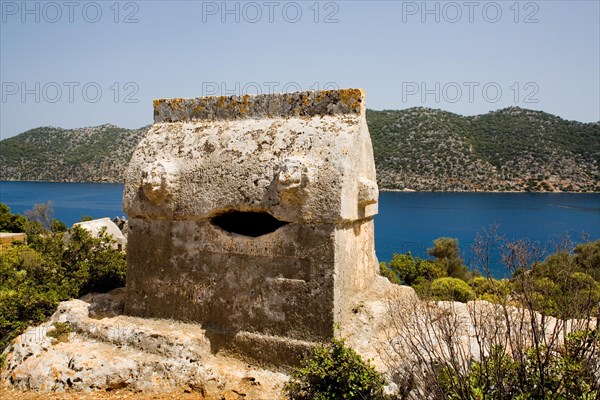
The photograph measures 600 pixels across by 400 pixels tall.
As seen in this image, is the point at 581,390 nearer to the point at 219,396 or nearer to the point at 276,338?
the point at 276,338

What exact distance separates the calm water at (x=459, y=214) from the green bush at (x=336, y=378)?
1288 inches

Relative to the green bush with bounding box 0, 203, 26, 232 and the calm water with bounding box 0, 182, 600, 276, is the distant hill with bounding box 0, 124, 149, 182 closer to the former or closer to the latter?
the calm water with bounding box 0, 182, 600, 276

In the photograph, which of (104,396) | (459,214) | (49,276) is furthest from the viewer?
(459,214)

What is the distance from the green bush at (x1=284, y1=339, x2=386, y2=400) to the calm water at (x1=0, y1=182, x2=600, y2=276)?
3272 cm

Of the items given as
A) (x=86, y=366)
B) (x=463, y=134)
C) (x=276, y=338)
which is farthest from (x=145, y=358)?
(x=463, y=134)

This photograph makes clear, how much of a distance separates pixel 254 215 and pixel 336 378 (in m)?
2.54

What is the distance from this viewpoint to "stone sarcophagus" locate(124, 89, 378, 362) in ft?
18.1

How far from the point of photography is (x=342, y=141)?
561 centimetres

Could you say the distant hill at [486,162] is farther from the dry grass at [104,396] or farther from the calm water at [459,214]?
the dry grass at [104,396]

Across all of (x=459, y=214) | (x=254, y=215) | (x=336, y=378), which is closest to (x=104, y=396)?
(x=336, y=378)

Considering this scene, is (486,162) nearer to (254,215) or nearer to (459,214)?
(459,214)

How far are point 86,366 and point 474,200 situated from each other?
74610 mm

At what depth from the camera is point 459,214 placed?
65.1 m

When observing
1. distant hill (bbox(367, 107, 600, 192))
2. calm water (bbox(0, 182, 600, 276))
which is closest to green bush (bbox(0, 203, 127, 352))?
calm water (bbox(0, 182, 600, 276))
